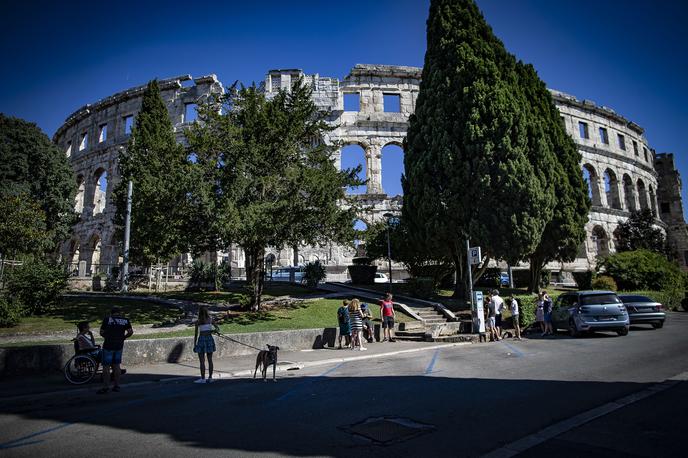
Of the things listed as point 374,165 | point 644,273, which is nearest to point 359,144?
point 374,165

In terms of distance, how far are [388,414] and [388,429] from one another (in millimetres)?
627

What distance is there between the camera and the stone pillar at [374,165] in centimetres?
3885

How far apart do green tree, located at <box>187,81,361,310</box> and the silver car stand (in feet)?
29.0

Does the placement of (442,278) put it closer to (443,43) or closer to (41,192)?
(443,43)

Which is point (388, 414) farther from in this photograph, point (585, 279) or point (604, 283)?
point (585, 279)

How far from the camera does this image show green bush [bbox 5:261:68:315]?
13031 mm

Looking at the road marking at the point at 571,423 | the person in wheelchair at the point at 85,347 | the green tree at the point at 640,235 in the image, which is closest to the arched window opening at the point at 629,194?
the green tree at the point at 640,235

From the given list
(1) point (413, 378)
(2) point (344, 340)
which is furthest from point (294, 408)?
(2) point (344, 340)

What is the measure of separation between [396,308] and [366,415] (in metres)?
13.1

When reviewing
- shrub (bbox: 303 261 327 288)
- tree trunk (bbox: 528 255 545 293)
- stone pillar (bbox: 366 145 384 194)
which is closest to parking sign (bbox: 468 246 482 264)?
tree trunk (bbox: 528 255 545 293)

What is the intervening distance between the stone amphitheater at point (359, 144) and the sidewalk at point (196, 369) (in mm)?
21357

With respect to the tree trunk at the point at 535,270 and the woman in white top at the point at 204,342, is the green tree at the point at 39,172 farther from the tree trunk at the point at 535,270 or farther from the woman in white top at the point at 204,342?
the tree trunk at the point at 535,270

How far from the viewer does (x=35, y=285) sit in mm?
13367

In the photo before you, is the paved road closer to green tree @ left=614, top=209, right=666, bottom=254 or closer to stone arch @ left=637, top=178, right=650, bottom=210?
green tree @ left=614, top=209, right=666, bottom=254
